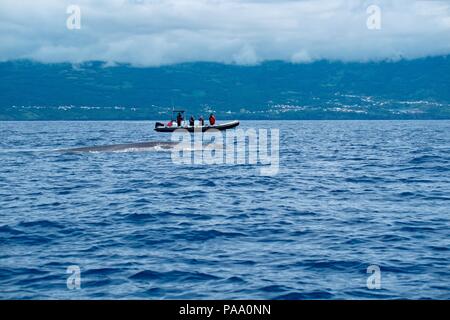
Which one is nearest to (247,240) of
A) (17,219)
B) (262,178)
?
(17,219)

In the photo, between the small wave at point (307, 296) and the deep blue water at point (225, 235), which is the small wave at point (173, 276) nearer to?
the deep blue water at point (225, 235)

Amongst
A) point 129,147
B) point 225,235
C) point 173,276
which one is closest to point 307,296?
point 173,276

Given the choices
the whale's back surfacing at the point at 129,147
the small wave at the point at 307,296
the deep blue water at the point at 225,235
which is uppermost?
the whale's back surfacing at the point at 129,147

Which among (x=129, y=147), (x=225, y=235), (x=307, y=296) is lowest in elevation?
(x=307, y=296)

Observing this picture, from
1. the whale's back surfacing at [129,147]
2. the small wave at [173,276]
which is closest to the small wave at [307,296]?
the small wave at [173,276]

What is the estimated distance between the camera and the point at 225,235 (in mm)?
22312

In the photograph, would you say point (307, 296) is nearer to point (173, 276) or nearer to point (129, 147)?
point (173, 276)

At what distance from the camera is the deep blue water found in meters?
16.2

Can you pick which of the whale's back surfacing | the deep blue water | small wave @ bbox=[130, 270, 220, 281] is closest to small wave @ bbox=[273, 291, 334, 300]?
the deep blue water

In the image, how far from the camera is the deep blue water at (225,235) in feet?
53.2

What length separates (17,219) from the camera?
26.3 metres

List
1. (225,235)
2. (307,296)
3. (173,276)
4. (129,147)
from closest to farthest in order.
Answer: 1. (307,296)
2. (173,276)
3. (225,235)
4. (129,147)
